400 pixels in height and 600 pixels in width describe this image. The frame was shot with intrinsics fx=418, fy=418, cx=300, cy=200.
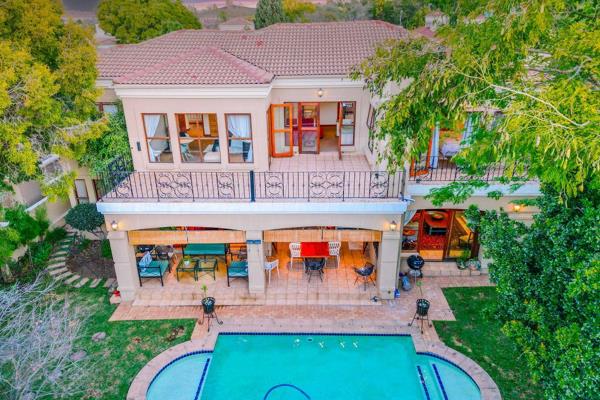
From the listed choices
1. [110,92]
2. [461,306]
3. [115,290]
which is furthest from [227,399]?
[110,92]

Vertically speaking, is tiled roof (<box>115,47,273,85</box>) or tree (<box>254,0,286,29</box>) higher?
tree (<box>254,0,286,29</box>)

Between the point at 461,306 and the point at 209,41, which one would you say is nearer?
the point at 461,306

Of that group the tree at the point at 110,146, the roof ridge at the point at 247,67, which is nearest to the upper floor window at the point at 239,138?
the roof ridge at the point at 247,67

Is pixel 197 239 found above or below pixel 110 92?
below

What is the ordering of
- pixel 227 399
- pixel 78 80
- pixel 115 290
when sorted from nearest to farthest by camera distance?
1. pixel 227 399
2. pixel 78 80
3. pixel 115 290

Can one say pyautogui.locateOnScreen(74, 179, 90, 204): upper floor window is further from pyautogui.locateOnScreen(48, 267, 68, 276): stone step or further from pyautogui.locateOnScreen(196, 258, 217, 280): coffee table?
pyautogui.locateOnScreen(196, 258, 217, 280): coffee table

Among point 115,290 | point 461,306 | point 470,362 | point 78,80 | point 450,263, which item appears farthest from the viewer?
point 450,263

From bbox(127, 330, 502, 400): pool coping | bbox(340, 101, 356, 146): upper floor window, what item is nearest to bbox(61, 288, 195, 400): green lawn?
bbox(127, 330, 502, 400): pool coping

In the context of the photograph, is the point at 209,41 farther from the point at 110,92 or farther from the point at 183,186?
the point at 183,186
